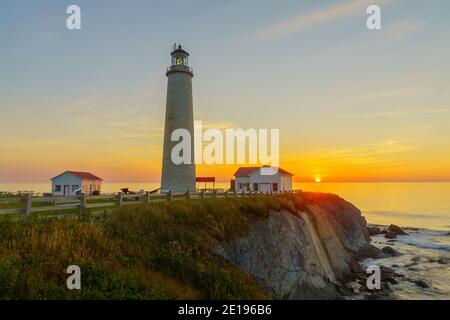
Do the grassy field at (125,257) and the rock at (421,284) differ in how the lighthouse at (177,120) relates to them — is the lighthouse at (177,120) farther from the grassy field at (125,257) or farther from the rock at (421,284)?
the rock at (421,284)

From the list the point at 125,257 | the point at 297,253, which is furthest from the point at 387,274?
the point at 125,257

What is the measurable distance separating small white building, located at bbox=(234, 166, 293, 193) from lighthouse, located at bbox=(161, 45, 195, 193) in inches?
572

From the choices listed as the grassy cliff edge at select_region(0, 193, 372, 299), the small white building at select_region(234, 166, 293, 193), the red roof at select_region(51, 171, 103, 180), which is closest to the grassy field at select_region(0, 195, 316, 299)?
the grassy cliff edge at select_region(0, 193, 372, 299)

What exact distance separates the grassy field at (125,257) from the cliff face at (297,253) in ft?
7.68

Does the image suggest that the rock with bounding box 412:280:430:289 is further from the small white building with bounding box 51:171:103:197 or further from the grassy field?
the small white building with bounding box 51:171:103:197

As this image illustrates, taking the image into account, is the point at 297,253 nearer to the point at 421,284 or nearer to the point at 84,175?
the point at 421,284

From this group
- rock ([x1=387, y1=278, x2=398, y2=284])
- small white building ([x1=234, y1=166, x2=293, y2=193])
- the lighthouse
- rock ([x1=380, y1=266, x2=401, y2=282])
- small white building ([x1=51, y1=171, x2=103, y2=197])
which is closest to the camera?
rock ([x1=387, y1=278, x2=398, y2=284])

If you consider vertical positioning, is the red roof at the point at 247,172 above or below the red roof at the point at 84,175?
above

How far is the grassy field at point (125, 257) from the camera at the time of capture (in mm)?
7848

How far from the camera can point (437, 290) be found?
2567cm

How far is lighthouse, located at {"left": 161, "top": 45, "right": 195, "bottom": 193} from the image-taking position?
35250 millimetres

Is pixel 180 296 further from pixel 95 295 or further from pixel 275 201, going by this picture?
pixel 275 201

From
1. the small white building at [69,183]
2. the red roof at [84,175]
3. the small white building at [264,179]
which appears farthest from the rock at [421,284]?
the red roof at [84,175]
